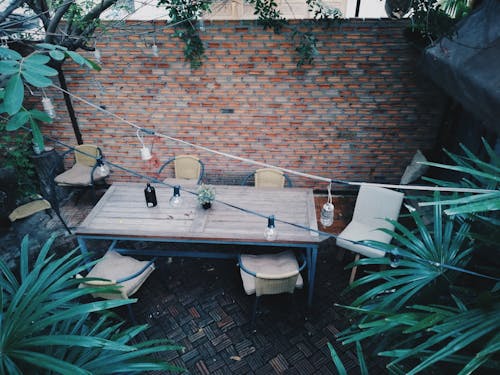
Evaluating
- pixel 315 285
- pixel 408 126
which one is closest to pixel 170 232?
pixel 315 285

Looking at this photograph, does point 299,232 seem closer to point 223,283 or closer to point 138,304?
point 223,283

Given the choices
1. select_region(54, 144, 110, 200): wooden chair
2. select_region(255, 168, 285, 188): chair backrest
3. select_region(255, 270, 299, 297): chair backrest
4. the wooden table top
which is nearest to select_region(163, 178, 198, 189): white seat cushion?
the wooden table top

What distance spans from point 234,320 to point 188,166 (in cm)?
236

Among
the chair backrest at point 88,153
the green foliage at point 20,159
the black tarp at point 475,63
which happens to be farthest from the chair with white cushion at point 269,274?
the green foliage at point 20,159

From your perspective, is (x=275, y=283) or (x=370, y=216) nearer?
(x=275, y=283)

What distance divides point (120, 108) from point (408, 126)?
14.2 ft

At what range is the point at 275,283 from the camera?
3.13 meters

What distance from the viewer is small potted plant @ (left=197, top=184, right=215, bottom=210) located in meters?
3.77

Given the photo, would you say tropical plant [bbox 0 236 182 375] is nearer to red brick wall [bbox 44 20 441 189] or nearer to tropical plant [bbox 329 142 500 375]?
tropical plant [bbox 329 142 500 375]

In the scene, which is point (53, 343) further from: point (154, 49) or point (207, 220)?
point (154, 49)

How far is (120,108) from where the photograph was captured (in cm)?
516

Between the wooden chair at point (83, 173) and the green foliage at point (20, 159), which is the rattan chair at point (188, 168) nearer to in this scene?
the wooden chair at point (83, 173)

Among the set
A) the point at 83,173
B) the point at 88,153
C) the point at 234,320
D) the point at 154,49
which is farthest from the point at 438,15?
the point at 83,173

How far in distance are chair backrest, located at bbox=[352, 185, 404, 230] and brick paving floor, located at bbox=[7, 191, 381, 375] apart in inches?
24.6
